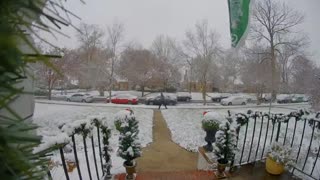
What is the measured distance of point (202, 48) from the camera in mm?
21125

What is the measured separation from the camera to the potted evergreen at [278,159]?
123 inches

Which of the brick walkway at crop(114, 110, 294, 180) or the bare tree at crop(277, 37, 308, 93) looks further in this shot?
the bare tree at crop(277, 37, 308, 93)

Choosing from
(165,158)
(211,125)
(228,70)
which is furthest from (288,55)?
(165,158)

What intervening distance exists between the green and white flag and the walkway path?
7.31 feet

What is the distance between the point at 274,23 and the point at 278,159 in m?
17.8

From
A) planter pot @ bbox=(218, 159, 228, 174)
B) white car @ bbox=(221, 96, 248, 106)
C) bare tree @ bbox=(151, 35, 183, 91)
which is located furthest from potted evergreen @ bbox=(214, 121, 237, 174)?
bare tree @ bbox=(151, 35, 183, 91)

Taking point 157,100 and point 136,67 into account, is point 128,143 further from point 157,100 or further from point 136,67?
point 136,67

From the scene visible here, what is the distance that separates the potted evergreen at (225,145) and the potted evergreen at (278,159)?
0.52 meters

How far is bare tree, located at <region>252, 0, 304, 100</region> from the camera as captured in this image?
58.0 ft

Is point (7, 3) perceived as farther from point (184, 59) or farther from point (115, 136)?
point (184, 59)

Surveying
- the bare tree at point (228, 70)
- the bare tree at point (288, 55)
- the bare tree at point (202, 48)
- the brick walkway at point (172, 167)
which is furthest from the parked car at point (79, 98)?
the bare tree at point (288, 55)

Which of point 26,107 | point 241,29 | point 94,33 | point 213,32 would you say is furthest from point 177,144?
point 94,33

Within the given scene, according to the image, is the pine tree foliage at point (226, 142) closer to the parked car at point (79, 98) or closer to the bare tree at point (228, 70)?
the parked car at point (79, 98)

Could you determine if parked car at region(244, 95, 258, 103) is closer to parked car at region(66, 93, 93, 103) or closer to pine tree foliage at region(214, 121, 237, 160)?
parked car at region(66, 93, 93, 103)
